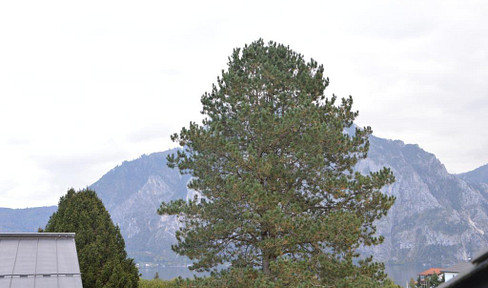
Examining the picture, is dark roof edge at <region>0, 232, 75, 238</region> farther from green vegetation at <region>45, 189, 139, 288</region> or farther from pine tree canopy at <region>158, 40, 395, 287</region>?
green vegetation at <region>45, 189, 139, 288</region>

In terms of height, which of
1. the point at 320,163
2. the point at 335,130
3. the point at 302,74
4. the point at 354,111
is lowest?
the point at 320,163

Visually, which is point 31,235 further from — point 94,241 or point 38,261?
point 94,241

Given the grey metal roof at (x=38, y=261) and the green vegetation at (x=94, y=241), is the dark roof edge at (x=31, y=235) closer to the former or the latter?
the grey metal roof at (x=38, y=261)

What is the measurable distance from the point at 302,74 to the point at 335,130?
2.78 meters

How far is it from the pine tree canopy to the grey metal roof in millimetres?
5373

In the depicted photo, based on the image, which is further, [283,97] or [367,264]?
[283,97]

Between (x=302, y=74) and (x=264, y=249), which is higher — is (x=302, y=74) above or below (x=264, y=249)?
above

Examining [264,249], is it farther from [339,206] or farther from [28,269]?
[28,269]

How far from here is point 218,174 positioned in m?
16.6

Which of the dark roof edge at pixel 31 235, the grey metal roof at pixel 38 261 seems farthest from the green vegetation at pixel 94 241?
the grey metal roof at pixel 38 261

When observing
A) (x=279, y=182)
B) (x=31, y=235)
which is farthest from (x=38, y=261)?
(x=279, y=182)

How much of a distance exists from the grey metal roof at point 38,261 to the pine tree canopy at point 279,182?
5.37 metres

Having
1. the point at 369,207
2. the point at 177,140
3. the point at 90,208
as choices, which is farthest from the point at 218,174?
the point at 90,208

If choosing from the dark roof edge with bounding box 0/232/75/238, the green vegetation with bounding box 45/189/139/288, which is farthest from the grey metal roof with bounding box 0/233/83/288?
the green vegetation with bounding box 45/189/139/288
